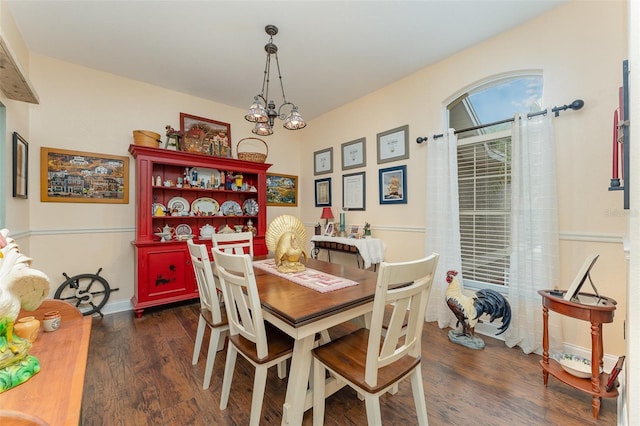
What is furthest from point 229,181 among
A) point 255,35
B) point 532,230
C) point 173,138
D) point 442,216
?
point 532,230

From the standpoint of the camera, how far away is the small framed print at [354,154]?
12.0ft

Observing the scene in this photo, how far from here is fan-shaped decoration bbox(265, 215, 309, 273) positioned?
75.2 inches

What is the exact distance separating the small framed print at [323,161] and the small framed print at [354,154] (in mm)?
294

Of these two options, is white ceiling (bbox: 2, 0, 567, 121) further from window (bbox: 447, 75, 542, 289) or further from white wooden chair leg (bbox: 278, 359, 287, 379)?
white wooden chair leg (bbox: 278, 359, 287, 379)

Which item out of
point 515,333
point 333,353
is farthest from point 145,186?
point 515,333

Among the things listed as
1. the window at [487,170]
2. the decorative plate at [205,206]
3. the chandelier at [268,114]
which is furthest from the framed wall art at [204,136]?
the window at [487,170]

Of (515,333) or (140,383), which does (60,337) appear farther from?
(515,333)

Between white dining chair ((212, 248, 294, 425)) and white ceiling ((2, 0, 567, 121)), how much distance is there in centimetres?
211

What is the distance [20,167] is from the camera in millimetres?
2314

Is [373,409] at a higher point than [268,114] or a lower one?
lower

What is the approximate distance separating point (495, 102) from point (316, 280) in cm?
250

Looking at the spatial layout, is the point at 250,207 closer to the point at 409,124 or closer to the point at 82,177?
the point at 82,177

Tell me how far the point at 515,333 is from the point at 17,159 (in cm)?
461

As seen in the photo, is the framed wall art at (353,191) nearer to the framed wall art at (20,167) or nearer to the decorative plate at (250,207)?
the decorative plate at (250,207)
